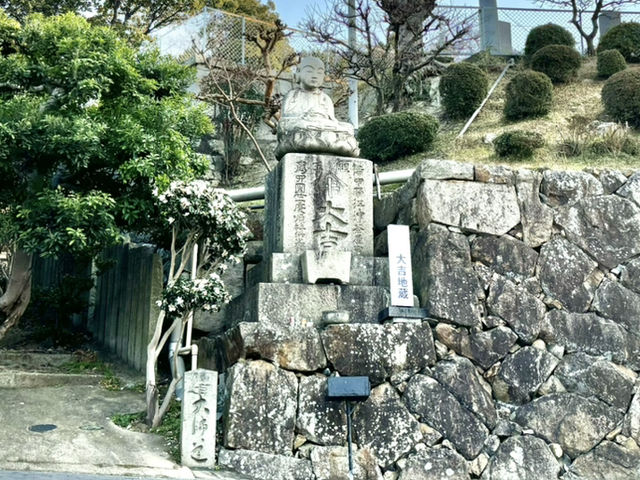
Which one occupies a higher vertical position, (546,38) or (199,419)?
(546,38)

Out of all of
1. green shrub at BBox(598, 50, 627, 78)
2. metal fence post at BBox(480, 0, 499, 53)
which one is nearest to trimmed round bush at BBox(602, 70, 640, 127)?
green shrub at BBox(598, 50, 627, 78)

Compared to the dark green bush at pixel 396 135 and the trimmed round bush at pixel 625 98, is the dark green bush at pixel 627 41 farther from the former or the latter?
the dark green bush at pixel 396 135

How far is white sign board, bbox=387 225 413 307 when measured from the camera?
27.6 feet

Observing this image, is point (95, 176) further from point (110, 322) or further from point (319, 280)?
point (319, 280)

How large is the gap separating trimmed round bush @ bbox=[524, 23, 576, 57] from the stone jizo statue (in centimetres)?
1281

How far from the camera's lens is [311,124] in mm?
9547

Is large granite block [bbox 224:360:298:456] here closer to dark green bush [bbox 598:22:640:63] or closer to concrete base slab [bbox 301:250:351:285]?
concrete base slab [bbox 301:250:351:285]

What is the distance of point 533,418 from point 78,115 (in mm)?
6528

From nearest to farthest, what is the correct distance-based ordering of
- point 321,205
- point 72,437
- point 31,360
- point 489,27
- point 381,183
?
point 72,437
point 321,205
point 31,360
point 381,183
point 489,27

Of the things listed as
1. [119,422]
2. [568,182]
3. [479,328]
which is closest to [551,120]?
[568,182]

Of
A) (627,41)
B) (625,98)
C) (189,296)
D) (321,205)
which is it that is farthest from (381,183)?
(627,41)

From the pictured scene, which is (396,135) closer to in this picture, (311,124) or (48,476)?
(311,124)

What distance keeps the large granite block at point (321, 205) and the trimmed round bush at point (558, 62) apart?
11461 millimetres

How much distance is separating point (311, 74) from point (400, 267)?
3.13 meters
